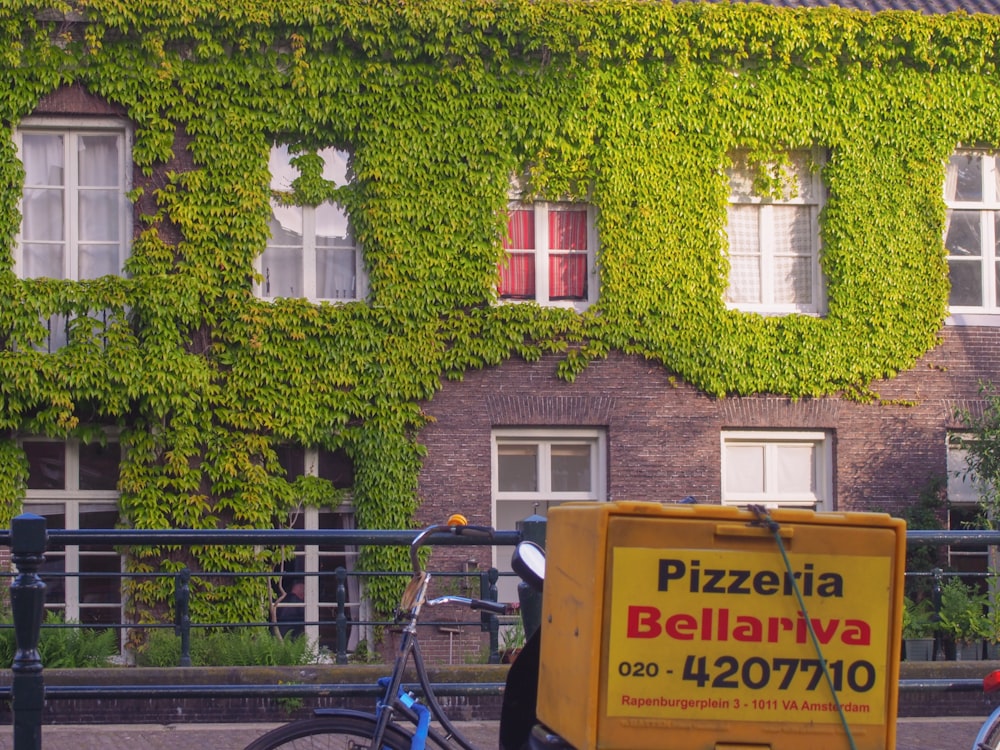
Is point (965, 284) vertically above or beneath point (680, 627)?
above

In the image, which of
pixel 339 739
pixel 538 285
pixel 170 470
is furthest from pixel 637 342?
pixel 339 739

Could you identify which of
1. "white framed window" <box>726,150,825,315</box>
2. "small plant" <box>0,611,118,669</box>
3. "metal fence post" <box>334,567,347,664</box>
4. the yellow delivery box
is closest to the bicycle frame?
the yellow delivery box

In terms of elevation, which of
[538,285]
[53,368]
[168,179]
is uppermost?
[168,179]

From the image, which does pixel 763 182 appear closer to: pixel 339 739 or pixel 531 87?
pixel 531 87

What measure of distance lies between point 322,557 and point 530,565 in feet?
36.1

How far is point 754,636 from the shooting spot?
11.5ft

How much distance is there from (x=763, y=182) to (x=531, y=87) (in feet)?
10.9

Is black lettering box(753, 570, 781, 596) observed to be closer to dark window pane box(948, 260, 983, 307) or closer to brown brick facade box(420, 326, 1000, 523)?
brown brick facade box(420, 326, 1000, 523)

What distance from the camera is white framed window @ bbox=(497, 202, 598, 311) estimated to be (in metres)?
Result: 15.3

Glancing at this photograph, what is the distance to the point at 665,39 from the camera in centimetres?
1515

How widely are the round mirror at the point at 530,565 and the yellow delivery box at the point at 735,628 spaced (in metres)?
0.52

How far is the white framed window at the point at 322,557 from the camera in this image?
14.5m

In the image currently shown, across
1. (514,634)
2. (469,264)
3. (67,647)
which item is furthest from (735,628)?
(469,264)

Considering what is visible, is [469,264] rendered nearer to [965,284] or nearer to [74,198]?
[74,198]
